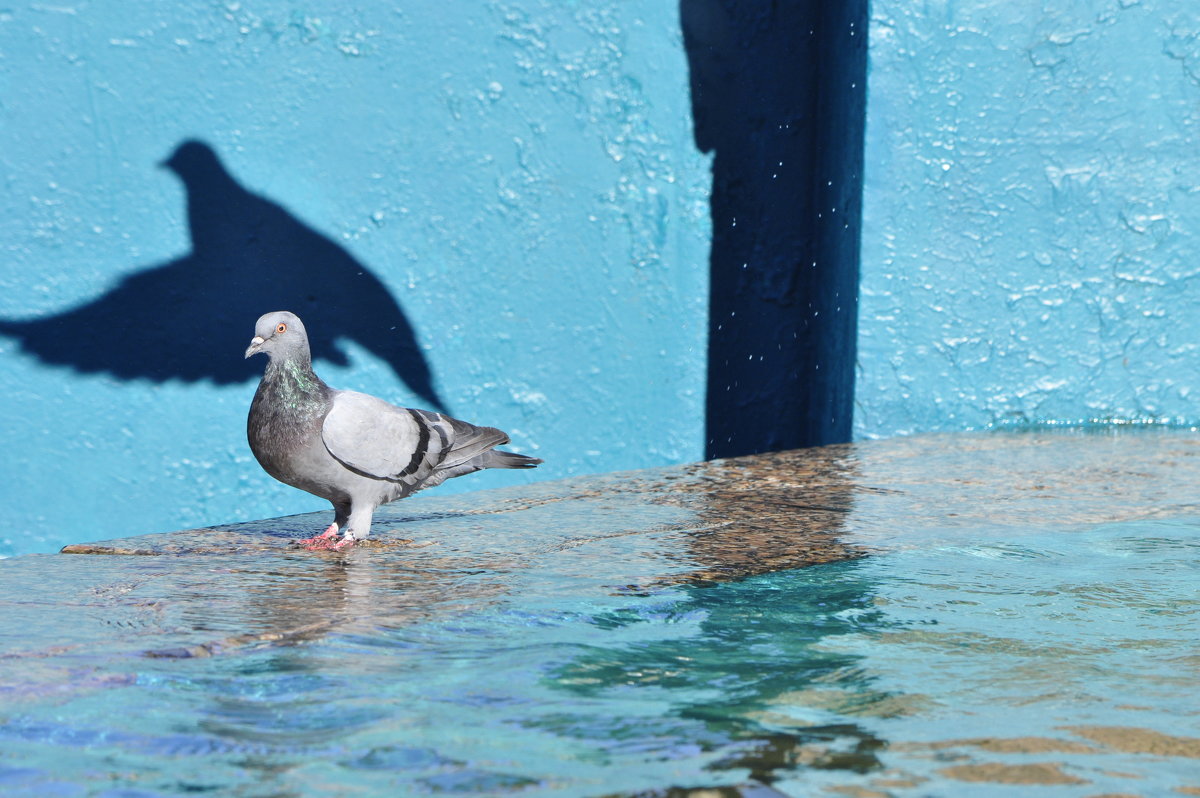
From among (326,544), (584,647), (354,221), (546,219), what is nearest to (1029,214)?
(546,219)

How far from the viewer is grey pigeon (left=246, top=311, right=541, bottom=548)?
9.77 feet

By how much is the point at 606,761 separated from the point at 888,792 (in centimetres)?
36

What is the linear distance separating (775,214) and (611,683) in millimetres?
3767

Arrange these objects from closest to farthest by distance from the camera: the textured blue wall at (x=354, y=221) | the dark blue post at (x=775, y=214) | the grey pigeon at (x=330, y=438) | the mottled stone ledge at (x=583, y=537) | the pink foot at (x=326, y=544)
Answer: the mottled stone ledge at (x=583, y=537)
the grey pigeon at (x=330, y=438)
the pink foot at (x=326, y=544)
the textured blue wall at (x=354, y=221)
the dark blue post at (x=775, y=214)

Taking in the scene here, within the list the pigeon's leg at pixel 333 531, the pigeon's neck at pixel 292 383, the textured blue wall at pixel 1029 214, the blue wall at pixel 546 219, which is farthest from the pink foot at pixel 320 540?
the textured blue wall at pixel 1029 214

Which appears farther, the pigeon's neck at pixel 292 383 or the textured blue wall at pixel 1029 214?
the textured blue wall at pixel 1029 214

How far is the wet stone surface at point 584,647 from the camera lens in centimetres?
170

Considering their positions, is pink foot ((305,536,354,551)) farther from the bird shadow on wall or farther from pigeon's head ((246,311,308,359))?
the bird shadow on wall

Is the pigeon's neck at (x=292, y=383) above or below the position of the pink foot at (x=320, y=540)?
above

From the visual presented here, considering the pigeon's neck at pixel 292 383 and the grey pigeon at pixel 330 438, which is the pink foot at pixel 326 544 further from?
A: the pigeon's neck at pixel 292 383

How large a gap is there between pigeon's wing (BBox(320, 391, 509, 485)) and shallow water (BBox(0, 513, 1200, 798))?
248 millimetres

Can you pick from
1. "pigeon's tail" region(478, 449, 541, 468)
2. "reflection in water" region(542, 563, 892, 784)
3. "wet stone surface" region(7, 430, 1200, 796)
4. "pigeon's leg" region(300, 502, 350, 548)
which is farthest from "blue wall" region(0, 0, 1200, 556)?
"reflection in water" region(542, 563, 892, 784)

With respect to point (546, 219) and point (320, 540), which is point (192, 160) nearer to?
point (546, 219)

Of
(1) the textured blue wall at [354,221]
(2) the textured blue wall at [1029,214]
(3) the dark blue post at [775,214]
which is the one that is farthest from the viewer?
(3) the dark blue post at [775,214]
